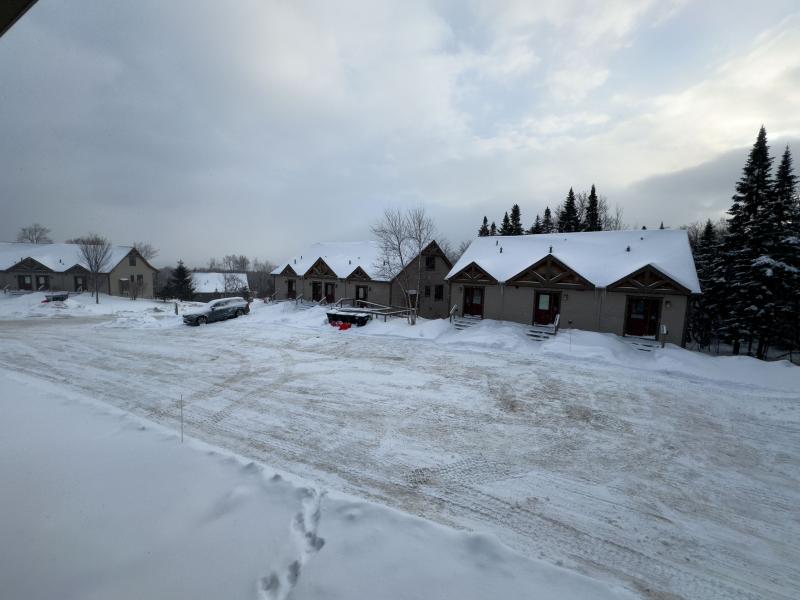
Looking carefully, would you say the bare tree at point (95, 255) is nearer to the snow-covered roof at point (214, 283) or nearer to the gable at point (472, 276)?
the snow-covered roof at point (214, 283)

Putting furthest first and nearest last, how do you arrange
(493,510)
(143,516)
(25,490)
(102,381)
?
(102,381)
(493,510)
(25,490)
(143,516)

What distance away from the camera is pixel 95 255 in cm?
3709

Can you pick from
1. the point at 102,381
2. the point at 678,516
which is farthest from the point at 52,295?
the point at 678,516

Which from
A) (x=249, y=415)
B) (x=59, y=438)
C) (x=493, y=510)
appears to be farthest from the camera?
(x=249, y=415)

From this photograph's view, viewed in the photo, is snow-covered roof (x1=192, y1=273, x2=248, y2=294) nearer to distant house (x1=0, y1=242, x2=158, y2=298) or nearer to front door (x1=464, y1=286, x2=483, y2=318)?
distant house (x1=0, y1=242, x2=158, y2=298)

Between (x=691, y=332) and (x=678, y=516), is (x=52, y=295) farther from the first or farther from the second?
(x=691, y=332)

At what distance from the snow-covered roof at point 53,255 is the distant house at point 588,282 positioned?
4411cm

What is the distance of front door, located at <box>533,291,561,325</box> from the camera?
65.7 feet

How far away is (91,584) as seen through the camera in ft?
11.1

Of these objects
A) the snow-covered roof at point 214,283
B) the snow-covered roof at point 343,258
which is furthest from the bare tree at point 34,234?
the snow-covered roof at point 343,258

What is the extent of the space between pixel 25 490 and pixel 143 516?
6.54 ft

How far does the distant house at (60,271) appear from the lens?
128ft

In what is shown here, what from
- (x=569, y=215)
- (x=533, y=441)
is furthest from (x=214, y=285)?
(x=533, y=441)

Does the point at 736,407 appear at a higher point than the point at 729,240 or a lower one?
lower
